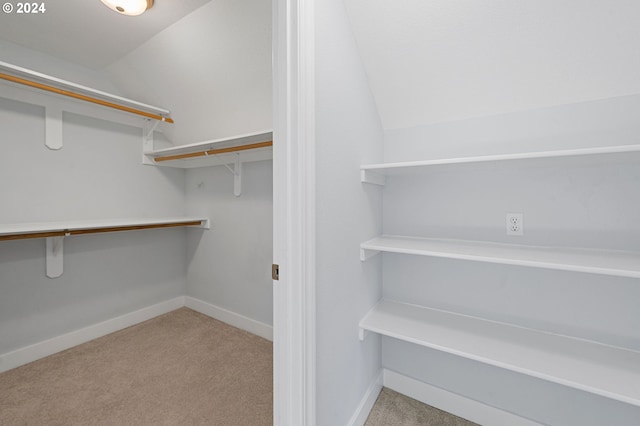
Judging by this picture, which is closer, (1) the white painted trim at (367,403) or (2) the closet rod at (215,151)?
(1) the white painted trim at (367,403)

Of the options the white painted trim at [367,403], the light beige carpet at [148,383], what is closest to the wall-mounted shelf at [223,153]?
the light beige carpet at [148,383]

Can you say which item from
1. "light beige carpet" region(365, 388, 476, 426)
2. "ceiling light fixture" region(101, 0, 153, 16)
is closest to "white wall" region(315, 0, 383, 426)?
"light beige carpet" region(365, 388, 476, 426)

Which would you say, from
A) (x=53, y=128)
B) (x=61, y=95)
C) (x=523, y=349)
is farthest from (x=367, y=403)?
(x=53, y=128)

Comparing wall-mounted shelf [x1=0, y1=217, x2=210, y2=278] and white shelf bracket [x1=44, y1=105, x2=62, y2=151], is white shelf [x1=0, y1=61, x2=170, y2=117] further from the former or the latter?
wall-mounted shelf [x1=0, y1=217, x2=210, y2=278]

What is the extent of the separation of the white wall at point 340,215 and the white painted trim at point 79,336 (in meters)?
2.19

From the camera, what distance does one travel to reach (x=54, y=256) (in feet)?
6.34

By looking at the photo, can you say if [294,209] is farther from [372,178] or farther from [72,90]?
[72,90]

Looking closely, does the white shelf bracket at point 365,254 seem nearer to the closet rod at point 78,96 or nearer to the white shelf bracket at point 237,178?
the white shelf bracket at point 237,178

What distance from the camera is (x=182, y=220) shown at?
7.65 ft

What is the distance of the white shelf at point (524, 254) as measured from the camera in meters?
0.91

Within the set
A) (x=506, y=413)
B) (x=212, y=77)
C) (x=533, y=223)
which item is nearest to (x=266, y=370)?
(x=506, y=413)

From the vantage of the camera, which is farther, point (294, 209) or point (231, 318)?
point (231, 318)

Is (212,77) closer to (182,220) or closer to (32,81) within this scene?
(32,81)

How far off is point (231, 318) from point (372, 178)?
191 cm
